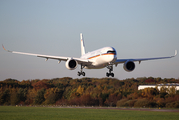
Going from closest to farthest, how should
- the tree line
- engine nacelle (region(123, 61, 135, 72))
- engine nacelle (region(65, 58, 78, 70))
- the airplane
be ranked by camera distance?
the airplane, engine nacelle (region(65, 58, 78, 70)), engine nacelle (region(123, 61, 135, 72)), the tree line

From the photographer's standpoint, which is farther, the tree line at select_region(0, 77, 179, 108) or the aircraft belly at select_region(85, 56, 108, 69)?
the tree line at select_region(0, 77, 179, 108)

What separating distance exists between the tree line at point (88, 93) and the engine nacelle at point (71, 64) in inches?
2260

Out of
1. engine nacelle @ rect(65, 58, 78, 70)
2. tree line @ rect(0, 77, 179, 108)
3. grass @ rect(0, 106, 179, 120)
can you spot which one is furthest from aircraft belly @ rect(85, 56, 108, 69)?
tree line @ rect(0, 77, 179, 108)

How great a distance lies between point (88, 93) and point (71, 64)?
7196cm

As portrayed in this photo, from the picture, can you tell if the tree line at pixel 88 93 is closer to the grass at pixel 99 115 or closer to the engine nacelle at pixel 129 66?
the grass at pixel 99 115

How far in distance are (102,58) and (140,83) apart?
80.2 metres

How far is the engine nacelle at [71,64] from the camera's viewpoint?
195 ft

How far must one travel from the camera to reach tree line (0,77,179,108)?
114475 mm

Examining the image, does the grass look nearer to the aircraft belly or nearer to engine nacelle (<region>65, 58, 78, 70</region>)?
the aircraft belly

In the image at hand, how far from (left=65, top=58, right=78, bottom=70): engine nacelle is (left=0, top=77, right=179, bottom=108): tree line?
188 feet

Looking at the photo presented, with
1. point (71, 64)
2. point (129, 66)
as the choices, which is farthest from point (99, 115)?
point (71, 64)

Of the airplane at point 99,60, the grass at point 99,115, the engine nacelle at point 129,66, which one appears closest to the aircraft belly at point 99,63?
the airplane at point 99,60

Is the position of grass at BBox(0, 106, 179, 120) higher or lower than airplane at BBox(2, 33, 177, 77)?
lower

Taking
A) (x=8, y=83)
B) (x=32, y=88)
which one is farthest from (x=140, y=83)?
(x=8, y=83)
